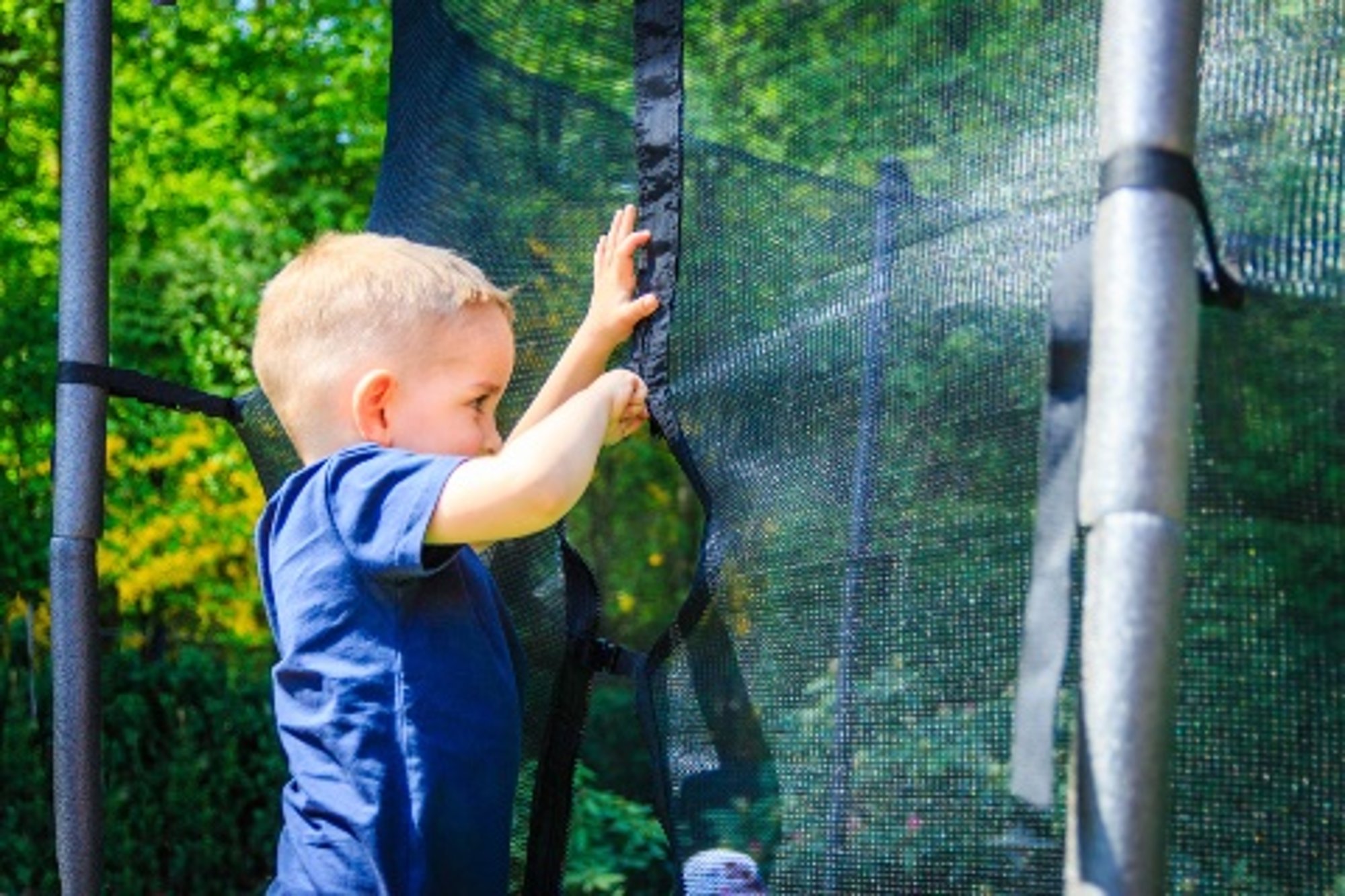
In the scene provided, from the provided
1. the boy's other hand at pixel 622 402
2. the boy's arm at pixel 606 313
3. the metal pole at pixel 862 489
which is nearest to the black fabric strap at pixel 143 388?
the boy's arm at pixel 606 313

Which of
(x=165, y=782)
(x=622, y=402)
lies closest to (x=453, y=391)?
(x=622, y=402)

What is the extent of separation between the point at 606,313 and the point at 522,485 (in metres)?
0.42

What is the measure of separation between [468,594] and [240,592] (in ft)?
22.3

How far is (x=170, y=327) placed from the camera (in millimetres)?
7684

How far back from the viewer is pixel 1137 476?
1.27 metres

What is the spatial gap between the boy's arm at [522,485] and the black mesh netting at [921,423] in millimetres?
213

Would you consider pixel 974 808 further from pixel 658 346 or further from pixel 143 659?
pixel 143 659

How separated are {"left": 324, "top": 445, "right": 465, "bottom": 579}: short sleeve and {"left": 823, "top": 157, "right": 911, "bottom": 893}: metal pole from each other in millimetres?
385

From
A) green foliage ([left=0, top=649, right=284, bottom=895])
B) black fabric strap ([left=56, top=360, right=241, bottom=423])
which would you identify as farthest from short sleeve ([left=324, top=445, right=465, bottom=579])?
green foliage ([left=0, top=649, right=284, bottom=895])

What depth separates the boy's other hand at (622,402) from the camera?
81.1 inches

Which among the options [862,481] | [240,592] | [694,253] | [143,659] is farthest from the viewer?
[240,592]

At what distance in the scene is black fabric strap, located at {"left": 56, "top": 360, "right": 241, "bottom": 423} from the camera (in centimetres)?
279

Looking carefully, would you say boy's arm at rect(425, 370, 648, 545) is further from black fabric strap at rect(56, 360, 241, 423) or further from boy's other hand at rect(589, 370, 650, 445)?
black fabric strap at rect(56, 360, 241, 423)

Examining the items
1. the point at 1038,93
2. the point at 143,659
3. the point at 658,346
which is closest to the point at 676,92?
the point at 658,346
